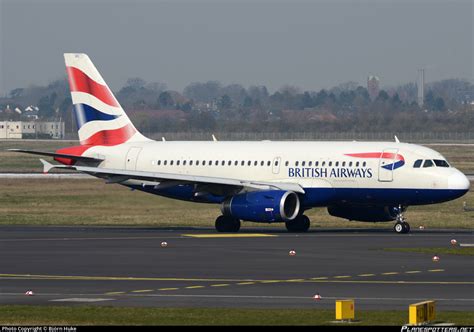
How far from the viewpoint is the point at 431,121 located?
474 ft

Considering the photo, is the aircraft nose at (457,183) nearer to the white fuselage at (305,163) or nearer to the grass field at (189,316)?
the white fuselage at (305,163)

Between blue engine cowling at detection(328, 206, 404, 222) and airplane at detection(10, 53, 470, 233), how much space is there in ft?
0.14

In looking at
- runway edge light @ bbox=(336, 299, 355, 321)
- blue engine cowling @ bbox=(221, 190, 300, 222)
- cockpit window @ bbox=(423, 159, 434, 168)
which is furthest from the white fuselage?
runway edge light @ bbox=(336, 299, 355, 321)

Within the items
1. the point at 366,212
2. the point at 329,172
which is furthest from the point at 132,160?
the point at 366,212

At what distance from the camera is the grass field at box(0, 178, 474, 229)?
6047cm

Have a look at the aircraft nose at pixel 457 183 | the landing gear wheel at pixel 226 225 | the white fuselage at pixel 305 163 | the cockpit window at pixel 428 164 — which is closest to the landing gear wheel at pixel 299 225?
the white fuselage at pixel 305 163

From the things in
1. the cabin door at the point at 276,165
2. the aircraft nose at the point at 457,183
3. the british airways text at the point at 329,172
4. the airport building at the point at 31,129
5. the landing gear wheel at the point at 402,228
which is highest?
the airport building at the point at 31,129

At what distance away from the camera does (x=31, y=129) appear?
191 metres

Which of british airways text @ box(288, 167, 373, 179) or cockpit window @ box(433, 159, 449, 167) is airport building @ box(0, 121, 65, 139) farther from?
cockpit window @ box(433, 159, 449, 167)

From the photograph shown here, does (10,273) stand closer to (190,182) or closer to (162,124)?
(190,182)

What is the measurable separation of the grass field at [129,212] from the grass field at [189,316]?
3321 centimetres

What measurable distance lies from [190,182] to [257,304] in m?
26.9

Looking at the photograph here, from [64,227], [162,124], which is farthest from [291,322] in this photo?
[162,124]

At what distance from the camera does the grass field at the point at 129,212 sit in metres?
60.5
